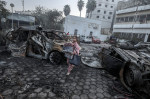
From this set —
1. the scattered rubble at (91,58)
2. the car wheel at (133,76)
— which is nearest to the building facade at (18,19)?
the scattered rubble at (91,58)

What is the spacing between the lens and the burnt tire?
500 centimetres

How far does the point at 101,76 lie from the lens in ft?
14.5

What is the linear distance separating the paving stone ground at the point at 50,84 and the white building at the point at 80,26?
2361 centimetres

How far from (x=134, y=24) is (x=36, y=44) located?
2347 centimetres

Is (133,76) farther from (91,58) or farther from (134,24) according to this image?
(134,24)

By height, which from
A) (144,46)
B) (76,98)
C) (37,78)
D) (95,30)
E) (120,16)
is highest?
(120,16)

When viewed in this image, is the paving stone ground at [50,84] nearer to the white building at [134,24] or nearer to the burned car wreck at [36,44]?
the burned car wreck at [36,44]

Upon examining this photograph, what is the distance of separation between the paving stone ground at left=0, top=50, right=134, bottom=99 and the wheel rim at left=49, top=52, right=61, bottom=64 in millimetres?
577

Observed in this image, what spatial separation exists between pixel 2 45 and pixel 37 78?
21.2ft

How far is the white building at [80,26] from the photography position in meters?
26.8

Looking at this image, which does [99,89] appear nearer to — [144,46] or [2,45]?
[144,46]

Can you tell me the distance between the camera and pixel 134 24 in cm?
2192

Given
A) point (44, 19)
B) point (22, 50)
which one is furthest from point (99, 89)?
point (44, 19)

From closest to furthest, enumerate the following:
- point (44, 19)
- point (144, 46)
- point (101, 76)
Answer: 1. point (101, 76)
2. point (144, 46)
3. point (44, 19)
